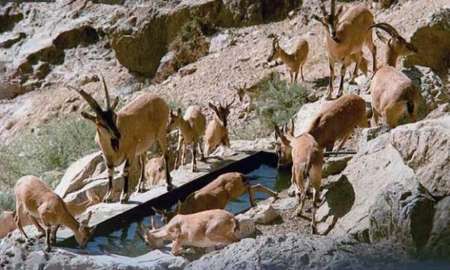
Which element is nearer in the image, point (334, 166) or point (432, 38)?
point (334, 166)

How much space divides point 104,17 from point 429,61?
770cm

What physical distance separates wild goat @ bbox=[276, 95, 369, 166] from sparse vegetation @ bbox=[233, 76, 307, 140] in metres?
3.48

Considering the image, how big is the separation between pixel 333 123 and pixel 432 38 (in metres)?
4.10

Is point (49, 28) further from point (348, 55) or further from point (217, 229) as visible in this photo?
point (217, 229)

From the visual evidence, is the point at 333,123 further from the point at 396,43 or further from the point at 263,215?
the point at 396,43

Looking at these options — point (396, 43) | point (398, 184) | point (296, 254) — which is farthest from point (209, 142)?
point (296, 254)

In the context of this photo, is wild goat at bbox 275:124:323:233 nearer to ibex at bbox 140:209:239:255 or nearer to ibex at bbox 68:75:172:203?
ibex at bbox 140:209:239:255

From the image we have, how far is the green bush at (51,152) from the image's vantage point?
39.2ft

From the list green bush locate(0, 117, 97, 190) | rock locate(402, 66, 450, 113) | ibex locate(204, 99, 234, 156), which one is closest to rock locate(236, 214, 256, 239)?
rock locate(402, 66, 450, 113)

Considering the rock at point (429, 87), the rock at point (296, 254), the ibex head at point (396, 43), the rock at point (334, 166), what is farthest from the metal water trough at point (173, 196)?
the rock at point (296, 254)

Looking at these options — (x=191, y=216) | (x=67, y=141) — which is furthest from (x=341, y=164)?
(x=67, y=141)

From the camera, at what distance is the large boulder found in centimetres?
486

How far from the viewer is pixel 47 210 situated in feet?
19.7

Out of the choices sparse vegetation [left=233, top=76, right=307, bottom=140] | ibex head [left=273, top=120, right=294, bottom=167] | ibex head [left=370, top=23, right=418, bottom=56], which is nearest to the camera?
ibex head [left=273, top=120, right=294, bottom=167]
